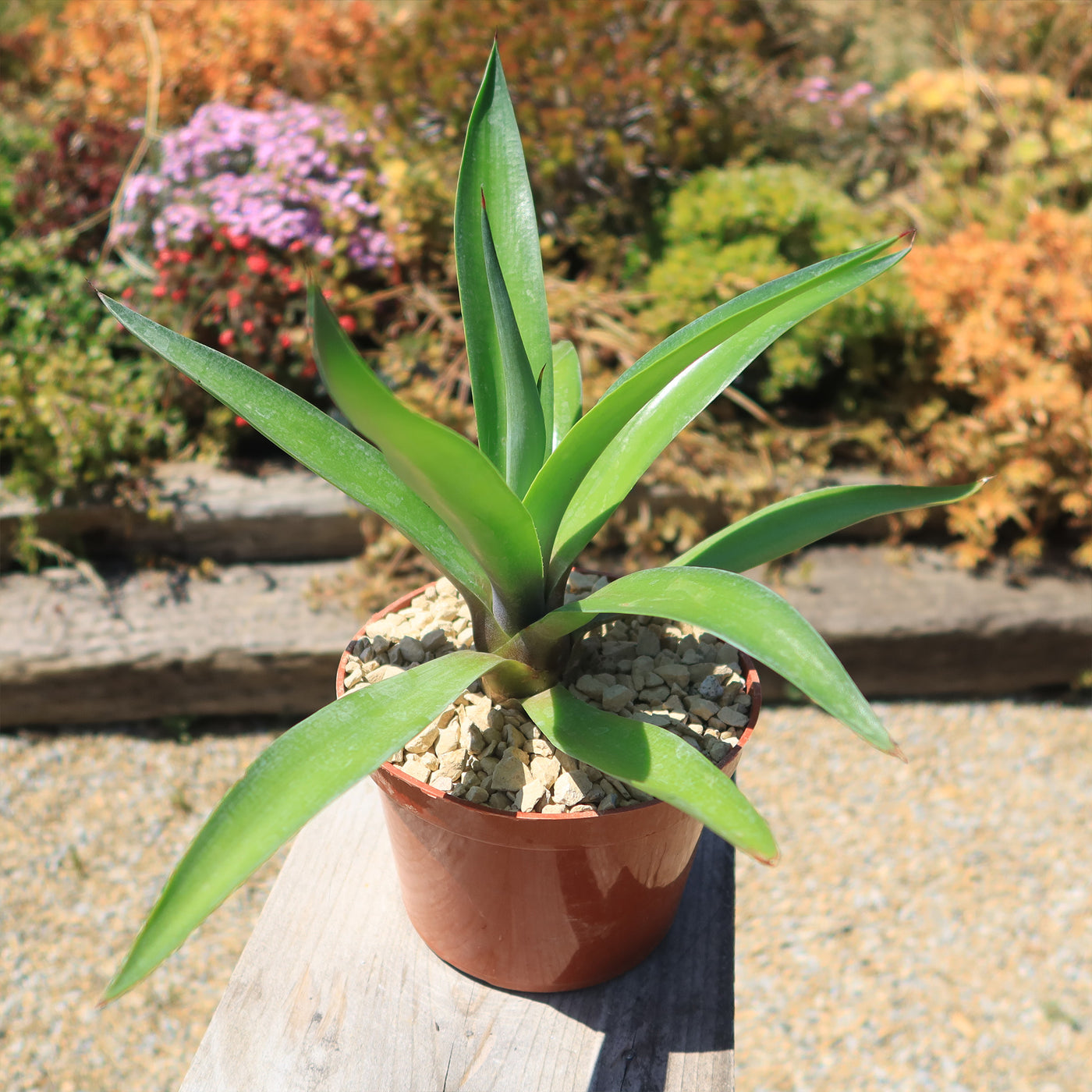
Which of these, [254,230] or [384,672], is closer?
[384,672]

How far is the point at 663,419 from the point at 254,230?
2.01 m

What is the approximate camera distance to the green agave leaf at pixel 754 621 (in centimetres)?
67

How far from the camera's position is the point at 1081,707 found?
2744 millimetres

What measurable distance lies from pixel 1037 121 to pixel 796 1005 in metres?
3.18

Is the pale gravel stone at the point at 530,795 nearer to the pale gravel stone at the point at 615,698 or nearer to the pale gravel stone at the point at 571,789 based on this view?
the pale gravel stone at the point at 571,789

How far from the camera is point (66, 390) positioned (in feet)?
8.37

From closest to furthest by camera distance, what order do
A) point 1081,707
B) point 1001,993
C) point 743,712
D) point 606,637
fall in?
1. point 743,712
2. point 606,637
3. point 1001,993
4. point 1081,707

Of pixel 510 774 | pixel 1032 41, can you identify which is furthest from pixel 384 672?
pixel 1032 41

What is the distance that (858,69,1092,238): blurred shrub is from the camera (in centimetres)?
322

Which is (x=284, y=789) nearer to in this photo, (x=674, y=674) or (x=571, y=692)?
(x=571, y=692)

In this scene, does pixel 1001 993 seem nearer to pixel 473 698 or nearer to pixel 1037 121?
pixel 473 698

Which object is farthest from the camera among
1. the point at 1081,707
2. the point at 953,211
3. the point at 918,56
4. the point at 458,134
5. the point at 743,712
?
the point at 918,56

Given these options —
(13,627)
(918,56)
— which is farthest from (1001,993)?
(918,56)

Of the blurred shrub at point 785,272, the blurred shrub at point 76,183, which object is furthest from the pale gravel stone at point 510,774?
the blurred shrub at point 76,183
